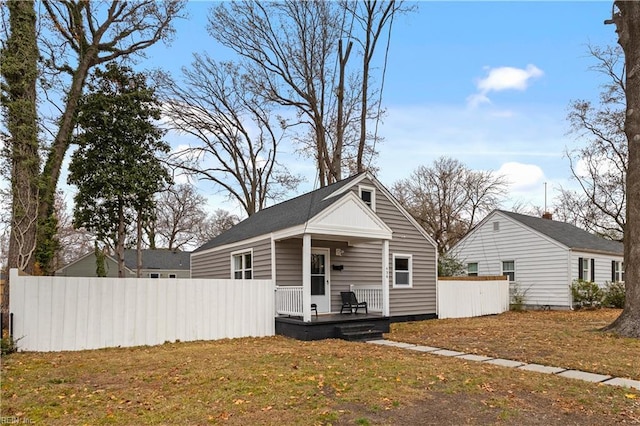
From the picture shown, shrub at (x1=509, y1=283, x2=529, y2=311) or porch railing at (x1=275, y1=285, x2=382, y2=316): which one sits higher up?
porch railing at (x1=275, y1=285, x2=382, y2=316)

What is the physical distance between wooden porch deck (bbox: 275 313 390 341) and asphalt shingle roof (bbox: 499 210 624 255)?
37.9 ft

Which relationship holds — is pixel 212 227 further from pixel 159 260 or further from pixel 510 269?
pixel 510 269

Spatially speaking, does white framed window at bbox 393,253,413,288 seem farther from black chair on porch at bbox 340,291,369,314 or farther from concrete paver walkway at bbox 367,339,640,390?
concrete paver walkway at bbox 367,339,640,390

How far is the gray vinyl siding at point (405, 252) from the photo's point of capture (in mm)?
14473

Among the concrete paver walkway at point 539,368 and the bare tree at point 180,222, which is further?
the bare tree at point 180,222

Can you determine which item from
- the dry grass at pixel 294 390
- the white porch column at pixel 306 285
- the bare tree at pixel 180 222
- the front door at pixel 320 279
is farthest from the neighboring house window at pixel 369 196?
the bare tree at pixel 180 222

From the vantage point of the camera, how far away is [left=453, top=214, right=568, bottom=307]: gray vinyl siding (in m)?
18.7

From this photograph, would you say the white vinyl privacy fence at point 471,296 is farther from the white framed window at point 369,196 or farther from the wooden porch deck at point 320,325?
the wooden porch deck at point 320,325

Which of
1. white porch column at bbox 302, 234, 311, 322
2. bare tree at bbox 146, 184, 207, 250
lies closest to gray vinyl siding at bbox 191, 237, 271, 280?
white porch column at bbox 302, 234, 311, 322

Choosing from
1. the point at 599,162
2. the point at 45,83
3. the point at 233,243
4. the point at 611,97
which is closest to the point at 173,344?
the point at 233,243

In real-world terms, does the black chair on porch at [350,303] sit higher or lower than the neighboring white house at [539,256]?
lower

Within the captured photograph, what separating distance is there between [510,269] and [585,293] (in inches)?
127

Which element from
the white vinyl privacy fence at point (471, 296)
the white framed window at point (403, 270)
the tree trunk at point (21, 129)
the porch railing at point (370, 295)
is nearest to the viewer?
the tree trunk at point (21, 129)

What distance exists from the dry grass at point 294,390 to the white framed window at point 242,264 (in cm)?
509
